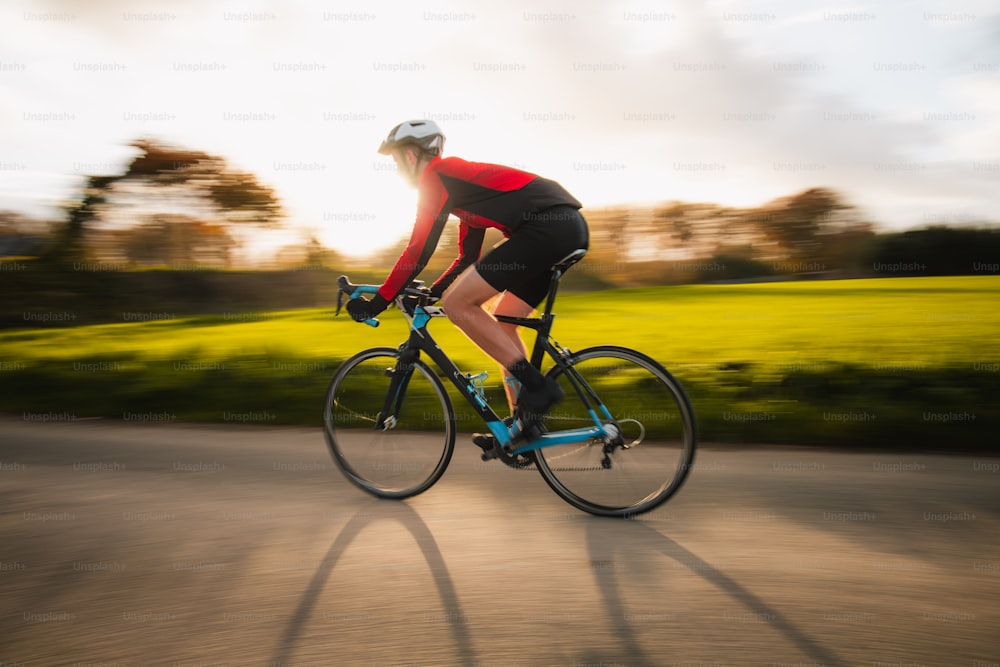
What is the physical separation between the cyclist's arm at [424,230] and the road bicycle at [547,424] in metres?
0.24

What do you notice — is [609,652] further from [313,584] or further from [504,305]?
[504,305]

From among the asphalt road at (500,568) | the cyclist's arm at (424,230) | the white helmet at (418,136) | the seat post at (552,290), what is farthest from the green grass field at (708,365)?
the white helmet at (418,136)

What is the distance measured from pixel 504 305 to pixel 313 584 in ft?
5.79

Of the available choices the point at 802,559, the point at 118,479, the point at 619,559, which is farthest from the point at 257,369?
the point at 802,559

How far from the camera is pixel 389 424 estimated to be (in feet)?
14.4

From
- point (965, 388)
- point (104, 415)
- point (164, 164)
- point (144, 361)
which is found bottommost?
point (104, 415)

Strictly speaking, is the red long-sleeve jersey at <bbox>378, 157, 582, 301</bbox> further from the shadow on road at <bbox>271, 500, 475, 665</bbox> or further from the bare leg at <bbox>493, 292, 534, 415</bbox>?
the shadow on road at <bbox>271, 500, 475, 665</bbox>

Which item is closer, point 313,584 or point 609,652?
point 609,652

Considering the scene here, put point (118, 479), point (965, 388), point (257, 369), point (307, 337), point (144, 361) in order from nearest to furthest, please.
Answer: point (118, 479), point (965, 388), point (257, 369), point (144, 361), point (307, 337)

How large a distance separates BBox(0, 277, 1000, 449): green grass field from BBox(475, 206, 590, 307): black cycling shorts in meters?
2.27

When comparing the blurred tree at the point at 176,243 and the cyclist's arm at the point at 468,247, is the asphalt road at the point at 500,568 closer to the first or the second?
the cyclist's arm at the point at 468,247

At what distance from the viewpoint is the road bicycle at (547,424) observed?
379 cm

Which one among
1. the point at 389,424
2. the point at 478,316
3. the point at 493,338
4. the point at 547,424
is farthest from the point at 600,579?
the point at 389,424

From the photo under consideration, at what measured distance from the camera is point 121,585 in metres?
3.05
